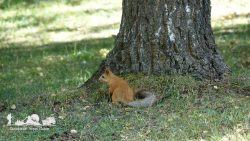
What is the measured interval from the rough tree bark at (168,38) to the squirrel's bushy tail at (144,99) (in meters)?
0.40

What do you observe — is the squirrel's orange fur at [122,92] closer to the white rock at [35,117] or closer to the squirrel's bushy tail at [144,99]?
the squirrel's bushy tail at [144,99]

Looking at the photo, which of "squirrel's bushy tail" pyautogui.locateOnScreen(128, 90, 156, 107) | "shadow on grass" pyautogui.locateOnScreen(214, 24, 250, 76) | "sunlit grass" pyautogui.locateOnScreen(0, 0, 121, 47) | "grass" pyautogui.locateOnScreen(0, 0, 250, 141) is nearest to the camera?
"grass" pyautogui.locateOnScreen(0, 0, 250, 141)

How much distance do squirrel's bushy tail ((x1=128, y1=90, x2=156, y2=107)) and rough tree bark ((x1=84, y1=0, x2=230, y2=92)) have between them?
1.32 feet

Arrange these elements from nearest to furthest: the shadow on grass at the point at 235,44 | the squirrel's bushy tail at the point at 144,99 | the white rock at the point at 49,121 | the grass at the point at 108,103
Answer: the grass at the point at 108,103 < the white rock at the point at 49,121 < the squirrel's bushy tail at the point at 144,99 < the shadow on grass at the point at 235,44

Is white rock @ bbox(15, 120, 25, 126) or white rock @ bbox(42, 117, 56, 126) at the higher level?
white rock @ bbox(42, 117, 56, 126)

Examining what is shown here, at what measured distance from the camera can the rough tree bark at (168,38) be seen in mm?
6562

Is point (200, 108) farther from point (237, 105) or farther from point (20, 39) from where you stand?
point (20, 39)

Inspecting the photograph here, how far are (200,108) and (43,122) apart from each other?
4.85ft

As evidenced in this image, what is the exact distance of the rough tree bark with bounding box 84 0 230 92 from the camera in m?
6.56

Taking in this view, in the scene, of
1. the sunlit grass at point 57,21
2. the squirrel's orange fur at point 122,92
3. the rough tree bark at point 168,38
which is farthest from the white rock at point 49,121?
the sunlit grass at point 57,21

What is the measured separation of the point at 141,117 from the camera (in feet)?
19.3

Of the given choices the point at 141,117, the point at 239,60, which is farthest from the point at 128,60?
the point at 239,60

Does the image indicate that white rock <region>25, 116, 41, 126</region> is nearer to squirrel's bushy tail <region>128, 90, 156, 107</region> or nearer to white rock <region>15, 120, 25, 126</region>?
white rock <region>15, 120, 25, 126</region>

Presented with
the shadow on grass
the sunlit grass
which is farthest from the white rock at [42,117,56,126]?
the sunlit grass
